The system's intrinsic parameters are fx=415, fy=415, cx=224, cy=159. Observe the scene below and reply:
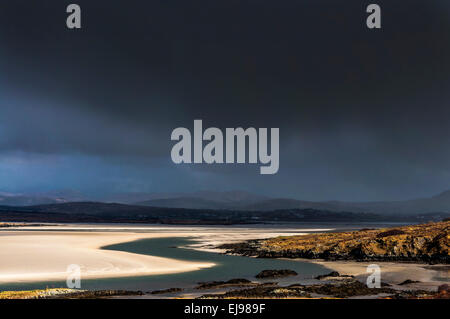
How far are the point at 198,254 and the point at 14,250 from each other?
24.7 m

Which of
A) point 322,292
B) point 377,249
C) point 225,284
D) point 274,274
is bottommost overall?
point 274,274

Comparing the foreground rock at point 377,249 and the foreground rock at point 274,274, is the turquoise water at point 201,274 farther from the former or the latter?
the foreground rock at point 377,249

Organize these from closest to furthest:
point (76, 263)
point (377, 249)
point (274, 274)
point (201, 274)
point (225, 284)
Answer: point (225, 284)
point (274, 274)
point (201, 274)
point (76, 263)
point (377, 249)

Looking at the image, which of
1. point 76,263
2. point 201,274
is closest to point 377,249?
point 201,274

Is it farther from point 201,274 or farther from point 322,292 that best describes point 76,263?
point 322,292

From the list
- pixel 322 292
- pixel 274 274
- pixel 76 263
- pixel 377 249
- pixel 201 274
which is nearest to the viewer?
pixel 322 292

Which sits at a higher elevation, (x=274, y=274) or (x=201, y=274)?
(x=274, y=274)

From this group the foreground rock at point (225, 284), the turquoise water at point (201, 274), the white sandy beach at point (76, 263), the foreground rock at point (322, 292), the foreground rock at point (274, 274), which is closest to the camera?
the foreground rock at point (322, 292)

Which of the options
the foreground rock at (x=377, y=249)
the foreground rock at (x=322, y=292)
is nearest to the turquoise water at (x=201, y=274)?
the foreground rock at (x=377, y=249)

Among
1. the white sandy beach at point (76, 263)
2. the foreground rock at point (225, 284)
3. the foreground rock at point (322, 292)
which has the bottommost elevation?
the white sandy beach at point (76, 263)
